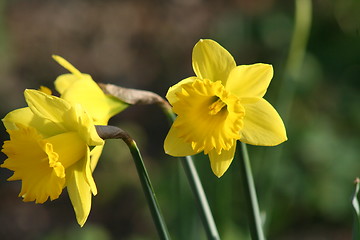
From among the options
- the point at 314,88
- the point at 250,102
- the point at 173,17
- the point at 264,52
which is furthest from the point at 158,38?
the point at 250,102

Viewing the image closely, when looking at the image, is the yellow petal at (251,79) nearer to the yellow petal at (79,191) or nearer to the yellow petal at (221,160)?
the yellow petal at (221,160)

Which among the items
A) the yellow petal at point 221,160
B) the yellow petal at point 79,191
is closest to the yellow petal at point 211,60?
the yellow petal at point 221,160

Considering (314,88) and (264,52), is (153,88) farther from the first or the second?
(314,88)

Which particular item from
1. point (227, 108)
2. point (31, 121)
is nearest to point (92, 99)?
point (31, 121)

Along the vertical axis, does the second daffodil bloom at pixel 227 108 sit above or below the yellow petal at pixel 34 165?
above

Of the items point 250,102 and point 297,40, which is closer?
point 250,102

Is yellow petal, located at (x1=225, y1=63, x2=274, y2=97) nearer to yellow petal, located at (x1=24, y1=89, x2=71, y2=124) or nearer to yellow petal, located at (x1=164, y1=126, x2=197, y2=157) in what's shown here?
yellow petal, located at (x1=164, y1=126, x2=197, y2=157)

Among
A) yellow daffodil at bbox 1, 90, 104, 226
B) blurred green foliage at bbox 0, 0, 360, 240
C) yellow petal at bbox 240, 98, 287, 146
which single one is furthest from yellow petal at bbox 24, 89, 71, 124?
blurred green foliage at bbox 0, 0, 360, 240

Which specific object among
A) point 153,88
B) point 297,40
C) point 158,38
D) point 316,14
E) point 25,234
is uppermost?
point 297,40
